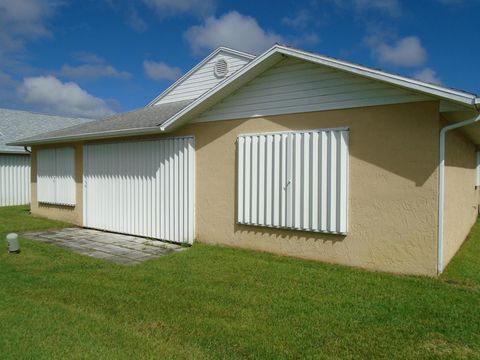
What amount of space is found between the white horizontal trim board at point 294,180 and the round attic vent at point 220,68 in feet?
23.6

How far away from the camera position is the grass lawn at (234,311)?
3623 millimetres

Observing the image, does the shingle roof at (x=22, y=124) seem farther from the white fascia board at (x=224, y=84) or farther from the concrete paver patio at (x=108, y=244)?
the white fascia board at (x=224, y=84)

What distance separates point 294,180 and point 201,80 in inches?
358

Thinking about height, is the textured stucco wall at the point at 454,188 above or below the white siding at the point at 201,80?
below

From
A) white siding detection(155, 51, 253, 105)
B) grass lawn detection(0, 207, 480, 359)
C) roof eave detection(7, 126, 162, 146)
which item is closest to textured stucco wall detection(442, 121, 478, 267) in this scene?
grass lawn detection(0, 207, 480, 359)

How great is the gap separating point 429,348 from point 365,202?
2.91 meters

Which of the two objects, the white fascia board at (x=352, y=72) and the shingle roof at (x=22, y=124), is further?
the shingle roof at (x=22, y=124)

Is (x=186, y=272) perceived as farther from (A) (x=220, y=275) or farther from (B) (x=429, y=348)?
(B) (x=429, y=348)

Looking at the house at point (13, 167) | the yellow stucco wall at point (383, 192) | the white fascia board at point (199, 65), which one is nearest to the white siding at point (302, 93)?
the yellow stucco wall at point (383, 192)

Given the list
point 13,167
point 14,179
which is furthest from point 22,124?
point 14,179

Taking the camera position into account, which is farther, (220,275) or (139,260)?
(139,260)

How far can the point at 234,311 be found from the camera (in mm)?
4570

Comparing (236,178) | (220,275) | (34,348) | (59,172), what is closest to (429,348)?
(220,275)

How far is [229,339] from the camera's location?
3812 millimetres
